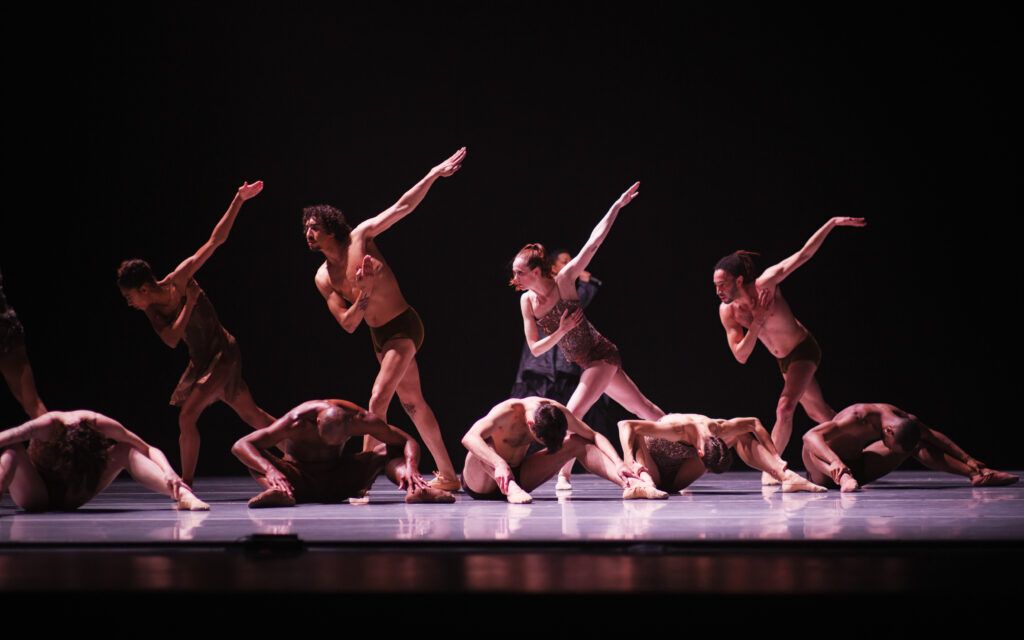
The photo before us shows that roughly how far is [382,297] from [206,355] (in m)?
0.92

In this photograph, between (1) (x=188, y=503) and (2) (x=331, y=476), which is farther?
(2) (x=331, y=476)

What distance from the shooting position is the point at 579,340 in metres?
5.46

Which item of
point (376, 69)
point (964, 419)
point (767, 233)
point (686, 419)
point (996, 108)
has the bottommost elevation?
point (964, 419)

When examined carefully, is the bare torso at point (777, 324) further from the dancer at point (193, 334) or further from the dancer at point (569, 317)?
the dancer at point (193, 334)

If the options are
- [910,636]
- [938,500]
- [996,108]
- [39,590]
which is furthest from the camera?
[996,108]

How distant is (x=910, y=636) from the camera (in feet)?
6.37

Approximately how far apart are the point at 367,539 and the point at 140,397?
5.06m

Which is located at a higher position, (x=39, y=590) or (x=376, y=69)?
(x=376, y=69)

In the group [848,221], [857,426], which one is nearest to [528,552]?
[857,426]

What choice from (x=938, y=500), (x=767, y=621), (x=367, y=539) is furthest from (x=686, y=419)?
(x=767, y=621)

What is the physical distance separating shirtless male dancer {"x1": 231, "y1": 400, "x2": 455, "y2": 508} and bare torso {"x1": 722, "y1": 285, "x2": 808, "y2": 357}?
211 cm

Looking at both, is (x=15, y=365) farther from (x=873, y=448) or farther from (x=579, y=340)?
(x=873, y=448)

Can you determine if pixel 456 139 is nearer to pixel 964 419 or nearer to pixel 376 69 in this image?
pixel 376 69

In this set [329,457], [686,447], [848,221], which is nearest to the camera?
[329,457]
